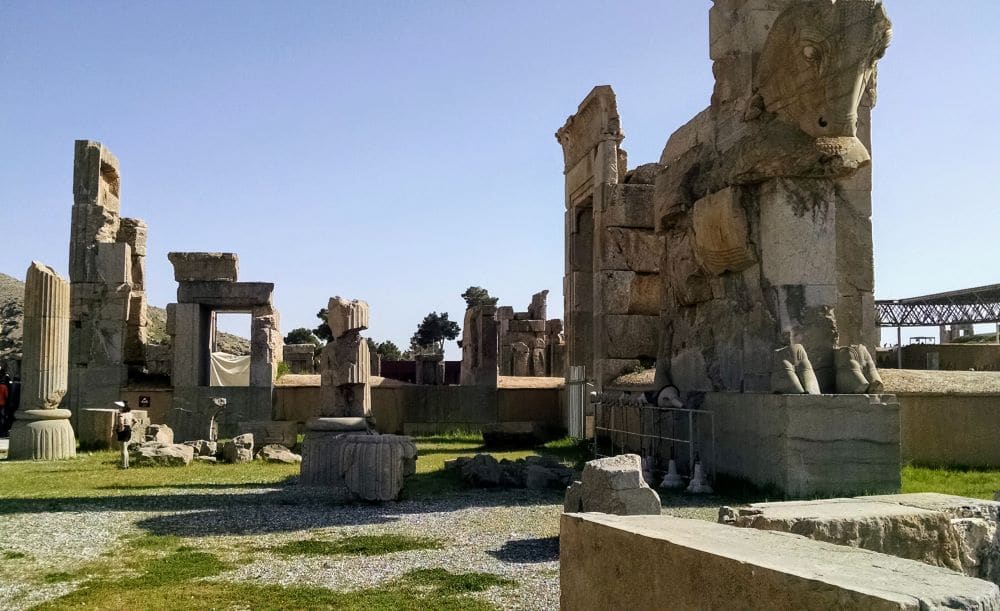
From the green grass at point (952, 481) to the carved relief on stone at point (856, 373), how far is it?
1027 mm

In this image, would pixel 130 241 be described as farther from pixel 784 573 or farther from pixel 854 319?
pixel 784 573

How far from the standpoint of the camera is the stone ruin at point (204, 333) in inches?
723

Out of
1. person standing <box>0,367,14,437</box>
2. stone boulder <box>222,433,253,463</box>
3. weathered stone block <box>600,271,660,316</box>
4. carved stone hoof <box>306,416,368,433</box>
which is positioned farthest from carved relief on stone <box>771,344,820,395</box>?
person standing <box>0,367,14,437</box>

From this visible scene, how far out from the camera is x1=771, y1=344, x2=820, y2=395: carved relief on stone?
8242mm

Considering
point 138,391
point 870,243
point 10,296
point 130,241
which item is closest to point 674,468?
point 870,243

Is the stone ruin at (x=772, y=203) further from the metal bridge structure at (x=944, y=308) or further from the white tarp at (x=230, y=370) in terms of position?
the metal bridge structure at (x=944, y=308)

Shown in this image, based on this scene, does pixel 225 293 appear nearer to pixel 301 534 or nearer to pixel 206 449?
pixel 206 449

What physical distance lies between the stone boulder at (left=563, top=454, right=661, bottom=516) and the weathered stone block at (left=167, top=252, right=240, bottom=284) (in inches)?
550

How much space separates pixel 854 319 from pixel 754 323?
1.19 meters

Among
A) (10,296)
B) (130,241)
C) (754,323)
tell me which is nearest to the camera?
(754,323)

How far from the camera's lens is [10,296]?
45.1 m

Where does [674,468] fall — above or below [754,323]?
below

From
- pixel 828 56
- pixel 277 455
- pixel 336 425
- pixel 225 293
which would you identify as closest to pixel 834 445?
pixel 828 56

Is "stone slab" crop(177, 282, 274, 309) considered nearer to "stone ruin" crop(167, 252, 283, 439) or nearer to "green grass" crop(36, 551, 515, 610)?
"stone ruin" crop(167, 252, 283, 439)
